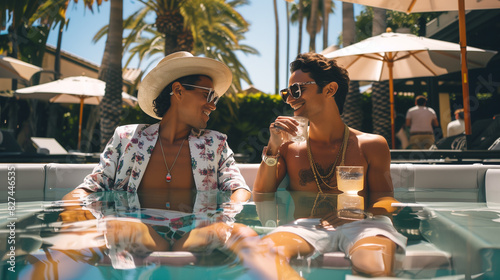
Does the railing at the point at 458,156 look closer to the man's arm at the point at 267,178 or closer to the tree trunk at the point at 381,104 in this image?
the man's arm at the point at 267,178

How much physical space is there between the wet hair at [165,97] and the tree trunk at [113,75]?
7860 mm

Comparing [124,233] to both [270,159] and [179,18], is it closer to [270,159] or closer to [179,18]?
[270,159]

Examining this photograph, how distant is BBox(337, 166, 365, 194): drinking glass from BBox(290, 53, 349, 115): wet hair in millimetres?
828

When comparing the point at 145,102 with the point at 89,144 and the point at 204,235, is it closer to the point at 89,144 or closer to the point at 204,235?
the point at 204,235

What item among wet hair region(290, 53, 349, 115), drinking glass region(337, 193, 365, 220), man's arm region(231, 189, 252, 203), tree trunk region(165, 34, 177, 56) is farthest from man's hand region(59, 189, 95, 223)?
tree trunk region(165, 34, 177, 56)

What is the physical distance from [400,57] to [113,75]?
7605 millimetres

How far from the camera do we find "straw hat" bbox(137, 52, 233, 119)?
3459 millimetres

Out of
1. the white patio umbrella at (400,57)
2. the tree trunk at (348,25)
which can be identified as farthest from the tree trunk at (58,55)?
the white patio umbrella at (400,57)

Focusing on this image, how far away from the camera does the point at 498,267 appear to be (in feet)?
4.92

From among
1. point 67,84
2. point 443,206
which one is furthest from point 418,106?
point 67,84

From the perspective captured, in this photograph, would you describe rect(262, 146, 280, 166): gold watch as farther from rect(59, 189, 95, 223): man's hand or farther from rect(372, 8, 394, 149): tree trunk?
rect(372, 8, 394, 149): tree trunk

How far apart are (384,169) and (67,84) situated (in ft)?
37.9

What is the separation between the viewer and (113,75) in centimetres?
1091

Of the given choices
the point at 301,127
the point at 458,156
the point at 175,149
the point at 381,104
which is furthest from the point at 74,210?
the point at 381,104
